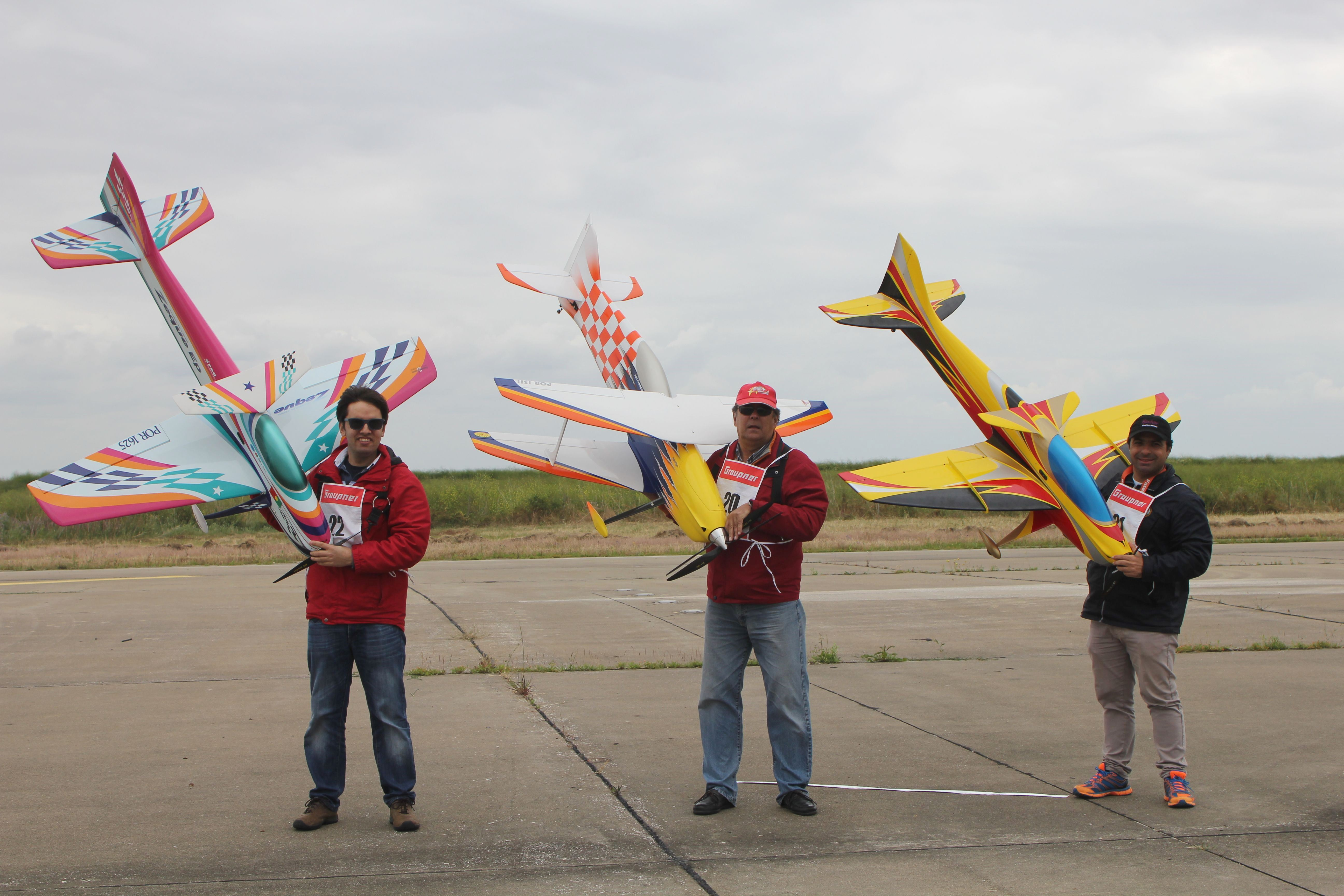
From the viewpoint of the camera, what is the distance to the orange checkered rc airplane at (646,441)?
18.7 feet

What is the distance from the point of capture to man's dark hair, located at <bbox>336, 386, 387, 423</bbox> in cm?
462

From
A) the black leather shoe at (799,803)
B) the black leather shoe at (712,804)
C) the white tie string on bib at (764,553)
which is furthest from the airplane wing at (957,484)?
the black leather shoe at (712,804)

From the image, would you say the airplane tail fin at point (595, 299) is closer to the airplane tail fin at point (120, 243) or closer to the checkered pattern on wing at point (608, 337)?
the checkered pattern on wing at point (608, 337)

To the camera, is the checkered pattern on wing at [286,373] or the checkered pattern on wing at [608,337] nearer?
the checkered pattern on wing at [286,373]

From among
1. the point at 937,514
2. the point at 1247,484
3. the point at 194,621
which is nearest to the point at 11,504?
the point at 194,621

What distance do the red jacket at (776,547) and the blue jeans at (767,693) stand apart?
0.06 m

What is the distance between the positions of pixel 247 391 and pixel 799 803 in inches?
128

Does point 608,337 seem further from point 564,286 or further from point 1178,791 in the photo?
point 1178,791

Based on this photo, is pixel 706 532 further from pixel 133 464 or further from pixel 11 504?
pixel 11 504

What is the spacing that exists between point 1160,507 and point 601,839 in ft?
10.1

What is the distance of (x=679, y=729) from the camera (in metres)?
6.52

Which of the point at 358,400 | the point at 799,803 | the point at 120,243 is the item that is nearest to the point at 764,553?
the point at 799,803

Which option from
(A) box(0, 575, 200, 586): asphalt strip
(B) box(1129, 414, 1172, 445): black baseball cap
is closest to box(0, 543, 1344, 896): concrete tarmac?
(B) box(1129, 414, 1172, 445): black baseball cap

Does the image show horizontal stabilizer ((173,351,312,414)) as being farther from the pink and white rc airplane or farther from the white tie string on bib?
the white tie string on bib
